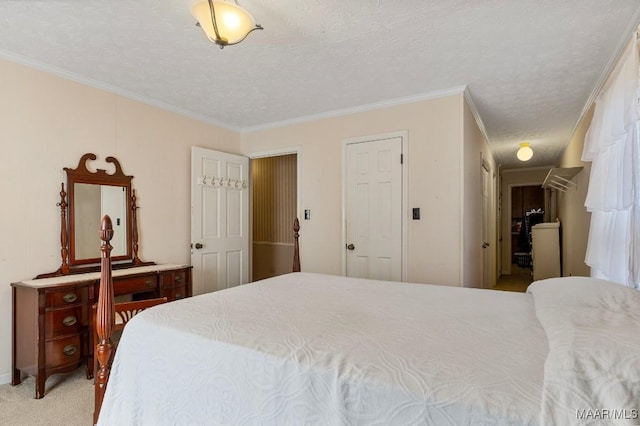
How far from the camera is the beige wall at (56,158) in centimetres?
246

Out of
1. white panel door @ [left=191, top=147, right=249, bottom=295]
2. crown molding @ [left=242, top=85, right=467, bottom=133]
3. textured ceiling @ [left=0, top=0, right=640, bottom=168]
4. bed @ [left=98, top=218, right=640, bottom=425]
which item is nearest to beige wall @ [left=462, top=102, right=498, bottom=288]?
crown molding @ [left=242, top=85, right=467, bottom=133]

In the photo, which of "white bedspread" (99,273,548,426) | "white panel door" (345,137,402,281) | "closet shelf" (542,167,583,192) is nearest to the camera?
"white bedspread" (99,273,548,426)

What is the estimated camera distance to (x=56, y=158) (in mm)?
2713

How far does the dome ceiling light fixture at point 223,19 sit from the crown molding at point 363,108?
6.36ft

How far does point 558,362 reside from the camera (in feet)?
2.84

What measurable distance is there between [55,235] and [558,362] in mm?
3326

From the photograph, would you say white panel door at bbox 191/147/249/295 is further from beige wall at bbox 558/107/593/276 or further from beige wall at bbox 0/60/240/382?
beige wall at bbox 558/107/593/276

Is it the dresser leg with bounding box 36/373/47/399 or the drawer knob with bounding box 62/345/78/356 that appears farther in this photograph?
the drawer knob with bounding box 62/345/78/356

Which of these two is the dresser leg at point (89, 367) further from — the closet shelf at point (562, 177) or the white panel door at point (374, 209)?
the closet shelf at point (562, 177)

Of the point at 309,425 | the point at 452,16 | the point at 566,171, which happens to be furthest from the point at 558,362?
the point at 566,171

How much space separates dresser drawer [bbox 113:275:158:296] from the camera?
8.95 ft

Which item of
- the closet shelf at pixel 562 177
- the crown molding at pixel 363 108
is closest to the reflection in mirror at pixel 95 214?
the crown molding at pixel 363 108

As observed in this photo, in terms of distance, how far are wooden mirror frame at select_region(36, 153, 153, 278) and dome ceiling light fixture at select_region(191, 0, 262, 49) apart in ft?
6.17

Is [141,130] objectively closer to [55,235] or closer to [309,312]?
[55,235]
